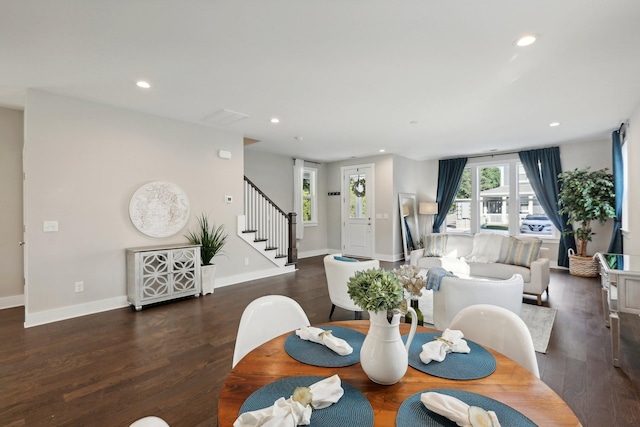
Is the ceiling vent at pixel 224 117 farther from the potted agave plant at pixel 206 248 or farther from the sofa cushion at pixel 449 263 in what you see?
the sofa cushion at pixel 449 263

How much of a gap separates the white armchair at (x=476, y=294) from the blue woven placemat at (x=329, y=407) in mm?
1752

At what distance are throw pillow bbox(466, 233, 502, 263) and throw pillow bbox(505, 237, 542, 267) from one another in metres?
0.18

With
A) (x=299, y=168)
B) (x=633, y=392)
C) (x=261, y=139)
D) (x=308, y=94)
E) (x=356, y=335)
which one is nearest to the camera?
(x=356, y=335)

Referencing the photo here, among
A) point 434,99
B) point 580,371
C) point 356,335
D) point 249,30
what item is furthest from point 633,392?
point 249,30

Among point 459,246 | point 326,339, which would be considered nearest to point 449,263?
point 459,246

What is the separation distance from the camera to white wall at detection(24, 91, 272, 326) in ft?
11.5

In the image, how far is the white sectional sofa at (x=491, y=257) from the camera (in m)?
4.11

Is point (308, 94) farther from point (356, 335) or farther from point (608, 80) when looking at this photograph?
point (608, 80)

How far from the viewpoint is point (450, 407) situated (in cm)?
88

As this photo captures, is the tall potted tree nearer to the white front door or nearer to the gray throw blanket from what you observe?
the white front door

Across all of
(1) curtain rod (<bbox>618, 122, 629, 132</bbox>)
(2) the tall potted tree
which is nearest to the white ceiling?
(1) curtain rod (<bbox>618, 122, 629, 132</bbox>)

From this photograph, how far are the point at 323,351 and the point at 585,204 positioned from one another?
6.35 m

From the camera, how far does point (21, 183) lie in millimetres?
4172

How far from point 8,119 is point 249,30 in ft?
13.3
